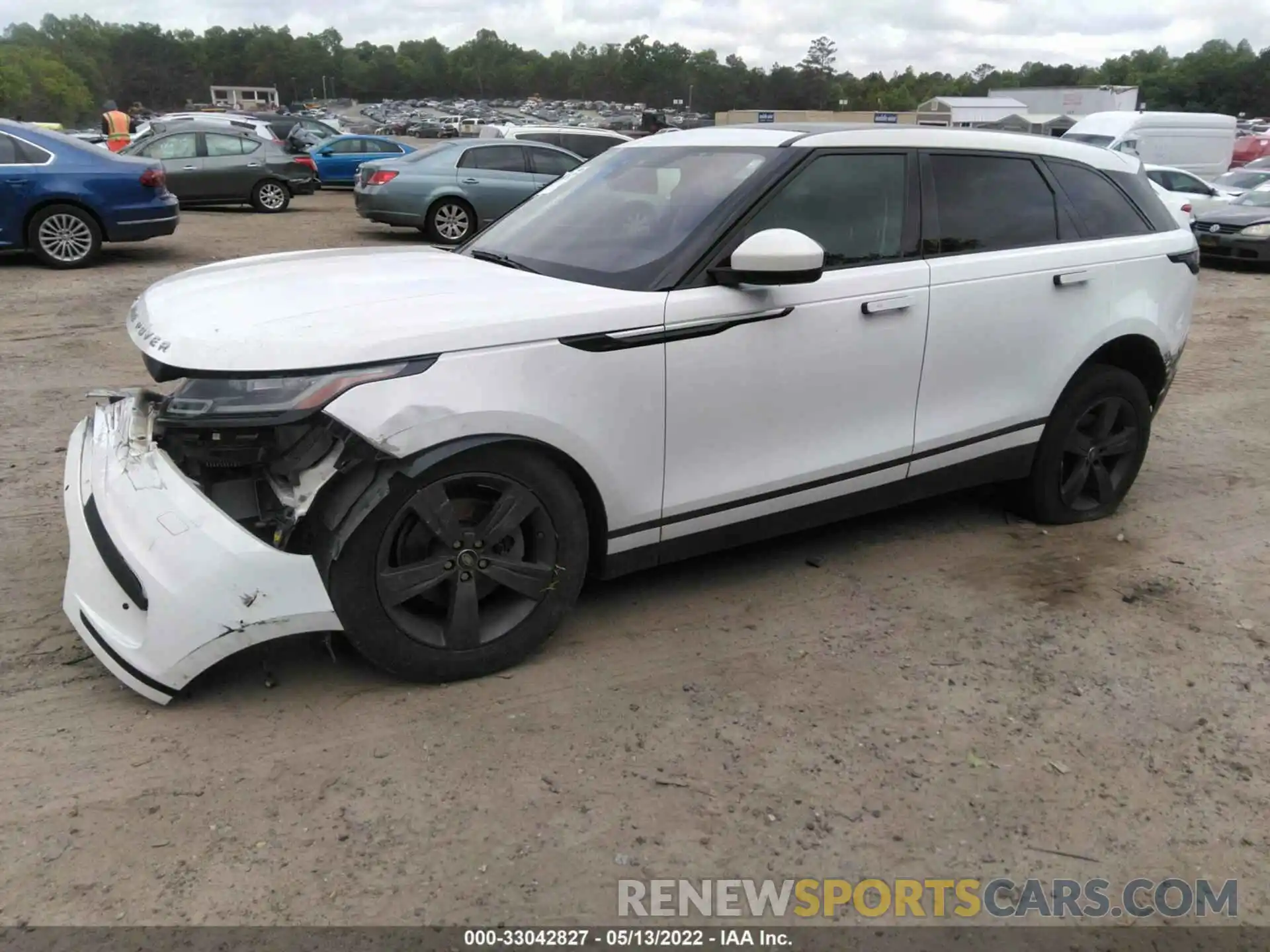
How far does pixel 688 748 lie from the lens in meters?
2.97

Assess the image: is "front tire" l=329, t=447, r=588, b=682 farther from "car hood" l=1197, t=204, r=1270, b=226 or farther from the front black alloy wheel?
"car hood" l=1197, t=204, r=1270, b=226

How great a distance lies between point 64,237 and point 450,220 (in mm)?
4834

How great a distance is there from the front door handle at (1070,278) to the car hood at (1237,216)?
13.3 metres

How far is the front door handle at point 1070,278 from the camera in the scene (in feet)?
14.1

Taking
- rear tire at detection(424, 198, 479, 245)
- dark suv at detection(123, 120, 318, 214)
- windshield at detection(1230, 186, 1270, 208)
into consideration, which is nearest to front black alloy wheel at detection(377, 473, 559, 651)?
rear tire at detection(424, 198, 479, 245)

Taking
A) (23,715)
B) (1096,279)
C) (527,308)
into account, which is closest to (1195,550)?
(1096,279)

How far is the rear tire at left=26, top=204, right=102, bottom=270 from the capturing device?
10.4m

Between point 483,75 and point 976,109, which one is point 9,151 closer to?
point 976,109

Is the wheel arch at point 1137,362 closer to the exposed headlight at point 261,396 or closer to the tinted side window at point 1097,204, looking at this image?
the tinted side window at point 1097,204

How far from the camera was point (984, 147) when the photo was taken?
429 centimetres

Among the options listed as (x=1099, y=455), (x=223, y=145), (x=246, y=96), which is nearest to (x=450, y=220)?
(x=223, y=145)

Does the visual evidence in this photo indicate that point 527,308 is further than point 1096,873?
Yes

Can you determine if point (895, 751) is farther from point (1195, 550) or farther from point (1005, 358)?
point (1195, 550)

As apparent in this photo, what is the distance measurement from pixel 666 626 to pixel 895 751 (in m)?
1.01
